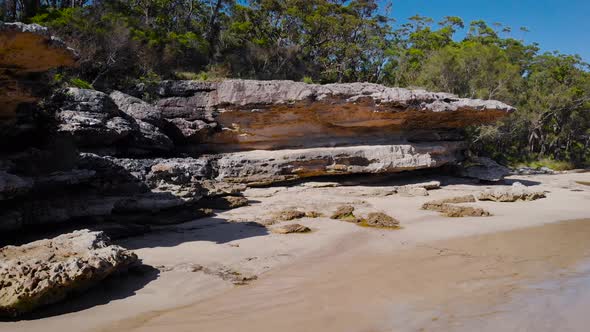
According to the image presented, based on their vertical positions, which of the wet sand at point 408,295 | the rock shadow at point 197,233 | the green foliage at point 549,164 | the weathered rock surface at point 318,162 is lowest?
the wet sand at point 408,295

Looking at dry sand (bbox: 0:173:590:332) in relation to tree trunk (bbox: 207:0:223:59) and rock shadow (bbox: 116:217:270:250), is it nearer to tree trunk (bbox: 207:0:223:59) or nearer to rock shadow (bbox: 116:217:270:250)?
rock shadow (bbox: 116:217:270:250)

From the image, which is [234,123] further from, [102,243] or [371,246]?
[102,243]

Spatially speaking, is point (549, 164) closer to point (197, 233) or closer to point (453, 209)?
point (453, 209)

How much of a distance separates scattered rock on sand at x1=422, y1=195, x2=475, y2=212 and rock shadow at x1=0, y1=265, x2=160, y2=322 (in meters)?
7.76

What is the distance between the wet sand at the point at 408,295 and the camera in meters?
3.92

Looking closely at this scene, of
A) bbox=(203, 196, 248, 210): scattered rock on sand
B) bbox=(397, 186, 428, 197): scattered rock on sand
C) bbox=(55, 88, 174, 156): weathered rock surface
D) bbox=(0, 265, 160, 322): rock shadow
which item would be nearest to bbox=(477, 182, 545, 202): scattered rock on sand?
bbox=(397, 186, 428, 197): scattered rock on sand

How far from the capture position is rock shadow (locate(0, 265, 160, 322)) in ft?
13.0

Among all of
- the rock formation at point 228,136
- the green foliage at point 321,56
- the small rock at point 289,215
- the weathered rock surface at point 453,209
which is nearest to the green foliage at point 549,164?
the green foliage at point 321,56

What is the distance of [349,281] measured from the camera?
5262 mm

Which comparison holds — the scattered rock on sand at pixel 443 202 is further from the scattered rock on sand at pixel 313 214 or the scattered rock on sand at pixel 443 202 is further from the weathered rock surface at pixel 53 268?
the weathered rock surface at pixel 53 268

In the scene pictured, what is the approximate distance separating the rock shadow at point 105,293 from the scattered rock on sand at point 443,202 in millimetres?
7761

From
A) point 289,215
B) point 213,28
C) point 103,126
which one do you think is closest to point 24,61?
point 103,126

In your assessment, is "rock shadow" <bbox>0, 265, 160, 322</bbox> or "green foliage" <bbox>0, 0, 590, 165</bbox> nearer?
"rock shadow" <bbox>0, 265, 160, 322</bbox>

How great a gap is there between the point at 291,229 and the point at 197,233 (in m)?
1.83
